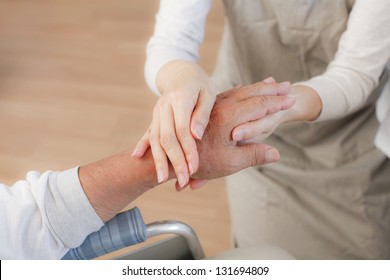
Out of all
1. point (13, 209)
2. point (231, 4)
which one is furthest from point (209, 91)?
point (13, 209)

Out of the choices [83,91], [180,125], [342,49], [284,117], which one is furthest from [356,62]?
[83,91]

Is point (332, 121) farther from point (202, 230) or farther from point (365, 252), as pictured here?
point (202, 230)

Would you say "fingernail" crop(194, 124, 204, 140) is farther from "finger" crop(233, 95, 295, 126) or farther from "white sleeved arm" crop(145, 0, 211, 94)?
"white sleeved arm" crop(145, 0, 211, 94)

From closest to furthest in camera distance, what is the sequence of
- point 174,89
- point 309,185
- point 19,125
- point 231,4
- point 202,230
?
point 174,89 → point 231,4 → point 309,185 → point 202,230 → point 19,125

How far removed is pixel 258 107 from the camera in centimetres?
93

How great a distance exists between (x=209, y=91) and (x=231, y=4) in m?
0.28

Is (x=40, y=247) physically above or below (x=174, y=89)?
below

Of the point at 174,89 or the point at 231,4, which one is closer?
the point at 174,89

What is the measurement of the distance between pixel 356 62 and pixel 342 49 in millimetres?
38

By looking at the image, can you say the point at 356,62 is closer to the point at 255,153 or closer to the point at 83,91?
the point at 255,153

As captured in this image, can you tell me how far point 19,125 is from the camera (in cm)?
210

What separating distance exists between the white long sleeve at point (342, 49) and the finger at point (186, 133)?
23cm

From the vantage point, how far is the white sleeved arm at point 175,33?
1116mm

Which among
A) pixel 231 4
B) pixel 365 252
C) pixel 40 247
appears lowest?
pixel 365 252
